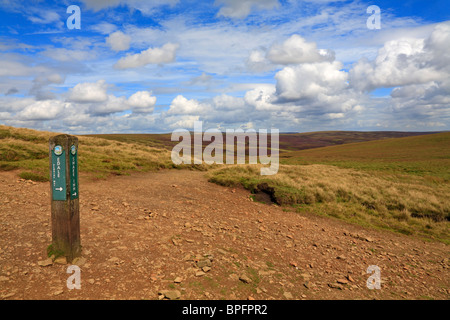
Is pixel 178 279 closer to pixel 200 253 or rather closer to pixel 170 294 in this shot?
pixel 170 294

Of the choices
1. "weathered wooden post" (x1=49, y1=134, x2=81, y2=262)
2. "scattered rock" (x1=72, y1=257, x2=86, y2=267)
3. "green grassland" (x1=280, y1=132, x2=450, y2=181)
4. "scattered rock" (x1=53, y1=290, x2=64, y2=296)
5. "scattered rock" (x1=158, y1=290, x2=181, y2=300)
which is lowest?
"green grassland" (x1=280, y1=132, x2=450, y2=181)

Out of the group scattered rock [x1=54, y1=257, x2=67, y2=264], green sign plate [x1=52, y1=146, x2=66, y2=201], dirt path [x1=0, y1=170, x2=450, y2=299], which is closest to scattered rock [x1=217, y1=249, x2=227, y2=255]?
dirt path [x1=0, y1=170, x2=450, y2=299]

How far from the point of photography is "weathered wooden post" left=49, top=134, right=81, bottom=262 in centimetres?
507

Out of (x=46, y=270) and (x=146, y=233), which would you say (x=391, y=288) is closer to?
(x=146, y=233)

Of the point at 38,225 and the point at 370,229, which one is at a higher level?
the point at 38,225

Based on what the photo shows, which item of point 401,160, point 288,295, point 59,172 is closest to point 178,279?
point 288,295

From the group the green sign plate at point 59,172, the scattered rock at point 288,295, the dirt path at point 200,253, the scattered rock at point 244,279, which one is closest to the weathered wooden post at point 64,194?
the green sign plate at point 59,172

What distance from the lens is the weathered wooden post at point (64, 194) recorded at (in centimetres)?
507

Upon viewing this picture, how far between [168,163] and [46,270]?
17.4 metres

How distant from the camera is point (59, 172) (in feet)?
16.7

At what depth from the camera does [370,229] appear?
34.6 feet

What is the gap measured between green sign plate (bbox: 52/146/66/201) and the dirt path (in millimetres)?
1387

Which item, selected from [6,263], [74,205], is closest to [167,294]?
[74,205]

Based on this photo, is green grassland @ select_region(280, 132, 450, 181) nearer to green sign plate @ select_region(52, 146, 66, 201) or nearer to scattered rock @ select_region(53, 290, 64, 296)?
green sign plate @ select_region(52, 146, 66, 201)
